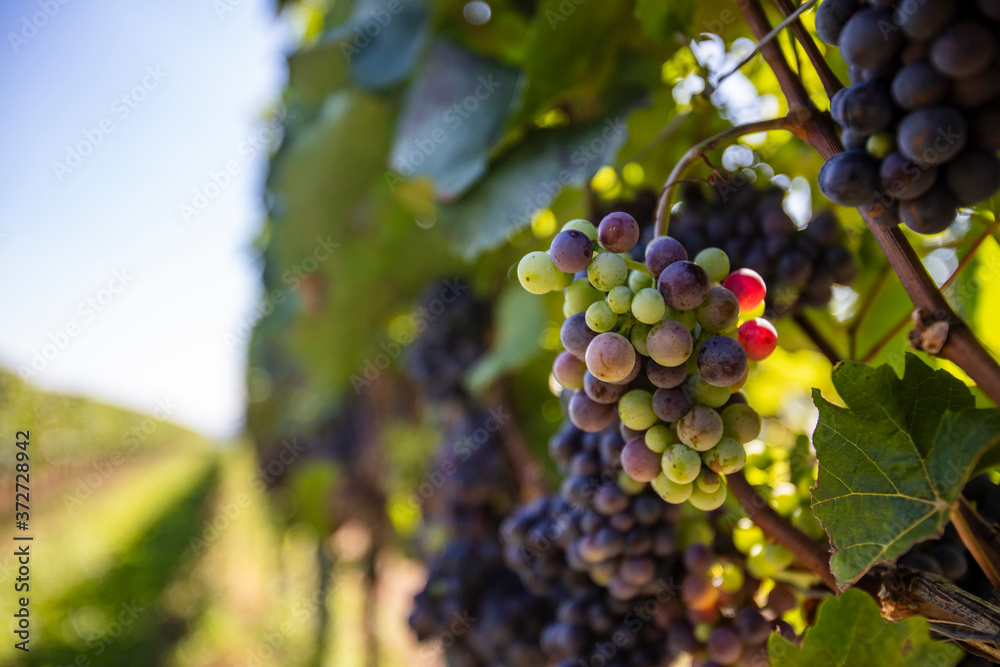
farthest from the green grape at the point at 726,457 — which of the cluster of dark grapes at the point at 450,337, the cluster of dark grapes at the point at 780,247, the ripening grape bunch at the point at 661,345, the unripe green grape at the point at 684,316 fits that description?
the cluster of dark grapes at the point at 450,337

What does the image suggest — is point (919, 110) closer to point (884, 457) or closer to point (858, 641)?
point (884, 457)

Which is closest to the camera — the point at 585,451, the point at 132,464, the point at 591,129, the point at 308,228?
the point at 585,451

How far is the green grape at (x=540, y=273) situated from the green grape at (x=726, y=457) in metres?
0.19

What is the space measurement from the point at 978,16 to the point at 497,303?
5.00ft

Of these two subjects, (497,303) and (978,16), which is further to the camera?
(497,303)

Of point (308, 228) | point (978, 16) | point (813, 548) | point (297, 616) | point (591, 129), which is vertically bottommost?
point (297, 616)

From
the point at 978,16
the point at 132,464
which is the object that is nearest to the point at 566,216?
the point at 978,16

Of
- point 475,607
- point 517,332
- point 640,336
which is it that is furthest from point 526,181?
point 475,607

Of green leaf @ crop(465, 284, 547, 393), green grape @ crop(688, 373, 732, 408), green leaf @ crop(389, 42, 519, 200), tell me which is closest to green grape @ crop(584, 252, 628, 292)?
green grape @ crop(688, 373, 732, 408)

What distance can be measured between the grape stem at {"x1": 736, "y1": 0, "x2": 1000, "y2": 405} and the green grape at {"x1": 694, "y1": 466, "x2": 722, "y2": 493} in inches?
7.4

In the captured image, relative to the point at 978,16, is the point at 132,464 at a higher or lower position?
lower

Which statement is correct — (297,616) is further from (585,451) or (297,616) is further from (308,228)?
(585,451)

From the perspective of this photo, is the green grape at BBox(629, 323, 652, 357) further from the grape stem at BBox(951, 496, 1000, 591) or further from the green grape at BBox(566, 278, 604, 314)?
the grape stem at BBox(951, 496, 1000, 591)

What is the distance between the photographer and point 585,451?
73 cm
